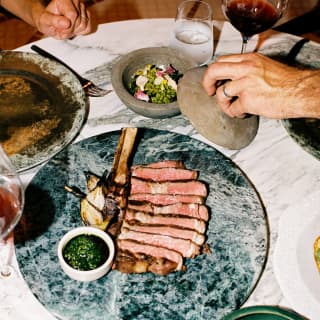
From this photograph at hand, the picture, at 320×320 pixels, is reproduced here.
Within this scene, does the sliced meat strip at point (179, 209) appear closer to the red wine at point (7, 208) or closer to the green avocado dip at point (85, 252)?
the green avocado dip at point (85, 252)

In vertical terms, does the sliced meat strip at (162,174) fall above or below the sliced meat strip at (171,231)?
above

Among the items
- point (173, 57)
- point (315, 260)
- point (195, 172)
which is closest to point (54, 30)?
point (173, 57)

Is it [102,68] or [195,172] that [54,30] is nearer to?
[102,68]

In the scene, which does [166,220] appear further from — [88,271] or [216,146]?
[216,146]

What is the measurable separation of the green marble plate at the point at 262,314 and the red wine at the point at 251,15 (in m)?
0.89

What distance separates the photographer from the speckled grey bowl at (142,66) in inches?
59.2

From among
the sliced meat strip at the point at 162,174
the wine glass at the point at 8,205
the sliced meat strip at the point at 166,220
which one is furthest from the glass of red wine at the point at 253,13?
the wine glass at the point at 8,205

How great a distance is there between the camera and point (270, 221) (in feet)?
4.45

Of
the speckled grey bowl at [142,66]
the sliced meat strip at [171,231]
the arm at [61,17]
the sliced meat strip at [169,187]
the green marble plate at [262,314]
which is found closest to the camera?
the green marble plate at [262,314]

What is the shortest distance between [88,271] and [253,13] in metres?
0.96

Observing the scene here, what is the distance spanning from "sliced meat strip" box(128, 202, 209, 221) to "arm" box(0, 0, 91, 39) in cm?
80

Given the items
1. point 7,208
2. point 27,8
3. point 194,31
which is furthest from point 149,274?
point 27,8

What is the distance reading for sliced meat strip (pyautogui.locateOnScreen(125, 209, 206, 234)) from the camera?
1264 millimetres

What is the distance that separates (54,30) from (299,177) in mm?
1028
